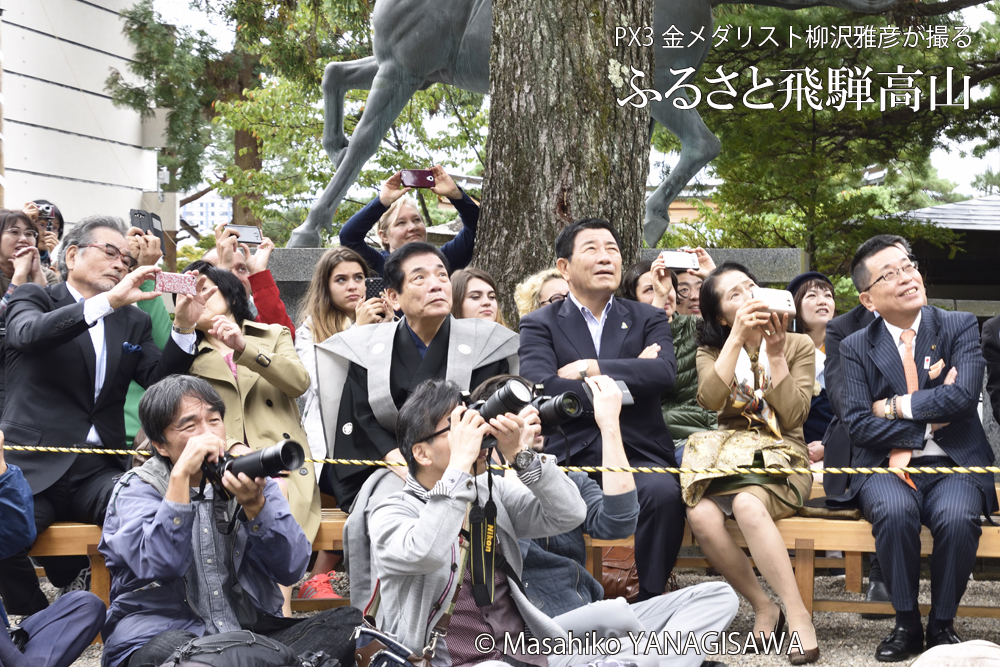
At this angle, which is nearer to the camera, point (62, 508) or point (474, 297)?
point (62, 508)

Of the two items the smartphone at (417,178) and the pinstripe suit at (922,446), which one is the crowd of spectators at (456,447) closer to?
the pinstripe suit at (922,446)

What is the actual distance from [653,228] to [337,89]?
2.54m

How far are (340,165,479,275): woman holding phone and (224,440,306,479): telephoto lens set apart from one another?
8.96 feet

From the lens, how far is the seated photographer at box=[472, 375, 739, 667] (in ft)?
10.2

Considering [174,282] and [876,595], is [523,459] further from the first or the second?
[876,595]

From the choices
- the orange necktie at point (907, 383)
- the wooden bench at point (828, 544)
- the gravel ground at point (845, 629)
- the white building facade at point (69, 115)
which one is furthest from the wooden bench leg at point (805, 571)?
the white building facade at point (69, 115)


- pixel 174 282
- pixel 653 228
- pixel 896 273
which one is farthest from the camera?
pixel 653 228

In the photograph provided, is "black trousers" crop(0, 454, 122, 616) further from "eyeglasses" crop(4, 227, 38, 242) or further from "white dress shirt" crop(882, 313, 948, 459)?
"white dress shirt" crop(882, 313, 948, 459)

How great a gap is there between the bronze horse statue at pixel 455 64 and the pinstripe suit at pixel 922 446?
2.91 meters

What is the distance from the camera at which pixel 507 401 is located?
9.05 ft

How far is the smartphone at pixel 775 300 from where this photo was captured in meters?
3.90

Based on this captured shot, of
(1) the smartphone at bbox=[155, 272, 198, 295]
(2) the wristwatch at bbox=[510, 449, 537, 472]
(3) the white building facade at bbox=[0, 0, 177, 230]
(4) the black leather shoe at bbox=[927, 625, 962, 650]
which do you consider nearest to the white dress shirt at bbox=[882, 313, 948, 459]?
(4) the black leather shoe at bbox=[927, 625, 962, 650]

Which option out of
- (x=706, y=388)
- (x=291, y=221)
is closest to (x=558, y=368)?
(x=706, y=388)

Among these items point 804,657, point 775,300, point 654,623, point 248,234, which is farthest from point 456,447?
point 248,234
